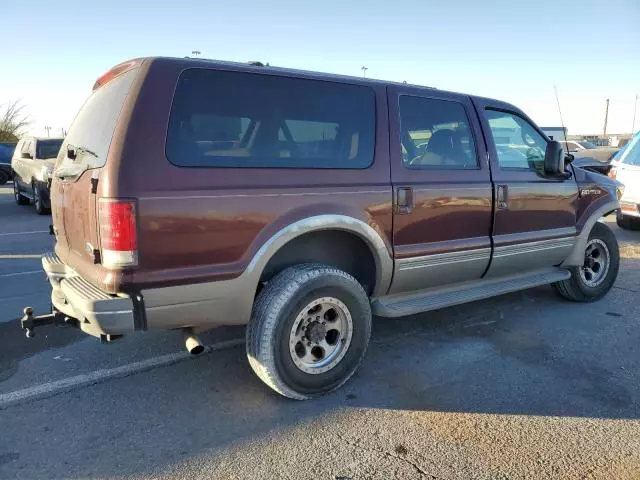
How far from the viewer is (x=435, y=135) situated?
4.06m

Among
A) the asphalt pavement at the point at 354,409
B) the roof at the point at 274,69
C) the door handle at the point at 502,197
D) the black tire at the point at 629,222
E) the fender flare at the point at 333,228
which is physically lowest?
the asphalt pavement at the point at 354,409

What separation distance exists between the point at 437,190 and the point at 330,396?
165cm

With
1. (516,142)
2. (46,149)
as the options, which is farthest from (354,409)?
(46,149)

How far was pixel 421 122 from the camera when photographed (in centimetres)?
394

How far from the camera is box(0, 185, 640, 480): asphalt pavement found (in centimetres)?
266

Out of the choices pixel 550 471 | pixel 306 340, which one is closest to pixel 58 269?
pixel 306 340

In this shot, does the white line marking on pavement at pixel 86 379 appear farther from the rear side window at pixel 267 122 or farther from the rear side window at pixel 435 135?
the rear side window at pixel 435 135

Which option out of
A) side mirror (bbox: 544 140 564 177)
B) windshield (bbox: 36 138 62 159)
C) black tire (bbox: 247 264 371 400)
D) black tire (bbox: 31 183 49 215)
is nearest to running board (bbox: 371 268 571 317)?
black tire (bbox: 247 264 371 400)

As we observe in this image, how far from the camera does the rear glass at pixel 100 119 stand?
2.90 meters

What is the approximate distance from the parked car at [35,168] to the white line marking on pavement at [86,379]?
8363mm

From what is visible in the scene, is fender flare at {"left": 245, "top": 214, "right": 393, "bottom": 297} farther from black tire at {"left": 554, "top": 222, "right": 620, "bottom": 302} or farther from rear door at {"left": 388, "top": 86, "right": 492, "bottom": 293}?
black tire at {"left": 554, "top": 222, "right": 620, "bottom": 302}

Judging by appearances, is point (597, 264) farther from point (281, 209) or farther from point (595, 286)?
point (281, 209)

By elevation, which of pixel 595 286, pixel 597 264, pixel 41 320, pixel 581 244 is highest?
pixel 581 244

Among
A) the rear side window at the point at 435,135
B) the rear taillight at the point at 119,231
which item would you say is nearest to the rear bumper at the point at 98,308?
the rear taillight at the point at 119,231
